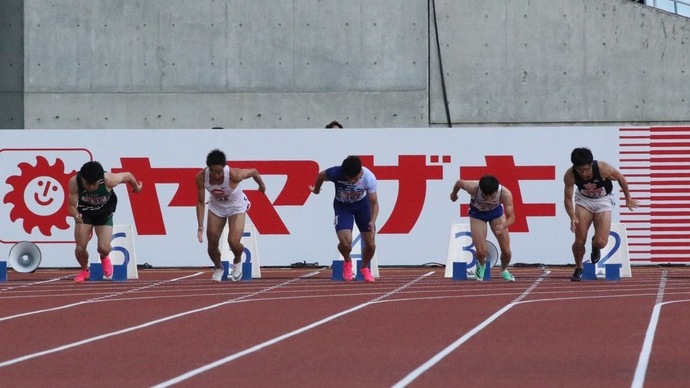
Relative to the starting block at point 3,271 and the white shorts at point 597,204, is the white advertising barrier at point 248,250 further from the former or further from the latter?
the white shorts at point 597,204

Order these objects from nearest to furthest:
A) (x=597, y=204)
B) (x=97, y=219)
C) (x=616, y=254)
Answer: (x=597, y=204)
(x=97, y=219)
(x=616, y=254)

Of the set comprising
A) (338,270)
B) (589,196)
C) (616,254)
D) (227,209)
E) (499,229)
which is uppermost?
(589,196)

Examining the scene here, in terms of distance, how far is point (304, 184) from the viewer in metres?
23.0

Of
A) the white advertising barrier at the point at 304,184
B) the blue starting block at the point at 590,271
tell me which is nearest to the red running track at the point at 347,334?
the blue starting block at the point at 590,271

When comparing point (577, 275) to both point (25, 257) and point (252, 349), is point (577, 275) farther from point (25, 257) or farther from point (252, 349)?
point (252, 349)

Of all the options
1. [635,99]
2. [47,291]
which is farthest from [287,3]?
[47,291]

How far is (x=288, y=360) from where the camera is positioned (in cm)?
1023

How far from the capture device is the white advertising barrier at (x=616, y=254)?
20.4 m

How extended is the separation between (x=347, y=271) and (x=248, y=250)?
5.92 ft

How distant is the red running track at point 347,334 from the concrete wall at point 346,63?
9.64 metres

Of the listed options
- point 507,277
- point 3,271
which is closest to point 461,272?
point 507,277

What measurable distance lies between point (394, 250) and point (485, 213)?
3432 millimetres

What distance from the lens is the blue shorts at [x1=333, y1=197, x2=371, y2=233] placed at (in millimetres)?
19438

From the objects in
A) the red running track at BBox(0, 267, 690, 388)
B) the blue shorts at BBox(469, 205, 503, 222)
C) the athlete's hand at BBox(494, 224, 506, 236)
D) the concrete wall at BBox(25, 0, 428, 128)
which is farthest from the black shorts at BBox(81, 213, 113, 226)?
the concrete wall at BBox(25, 0, 428, 128)
